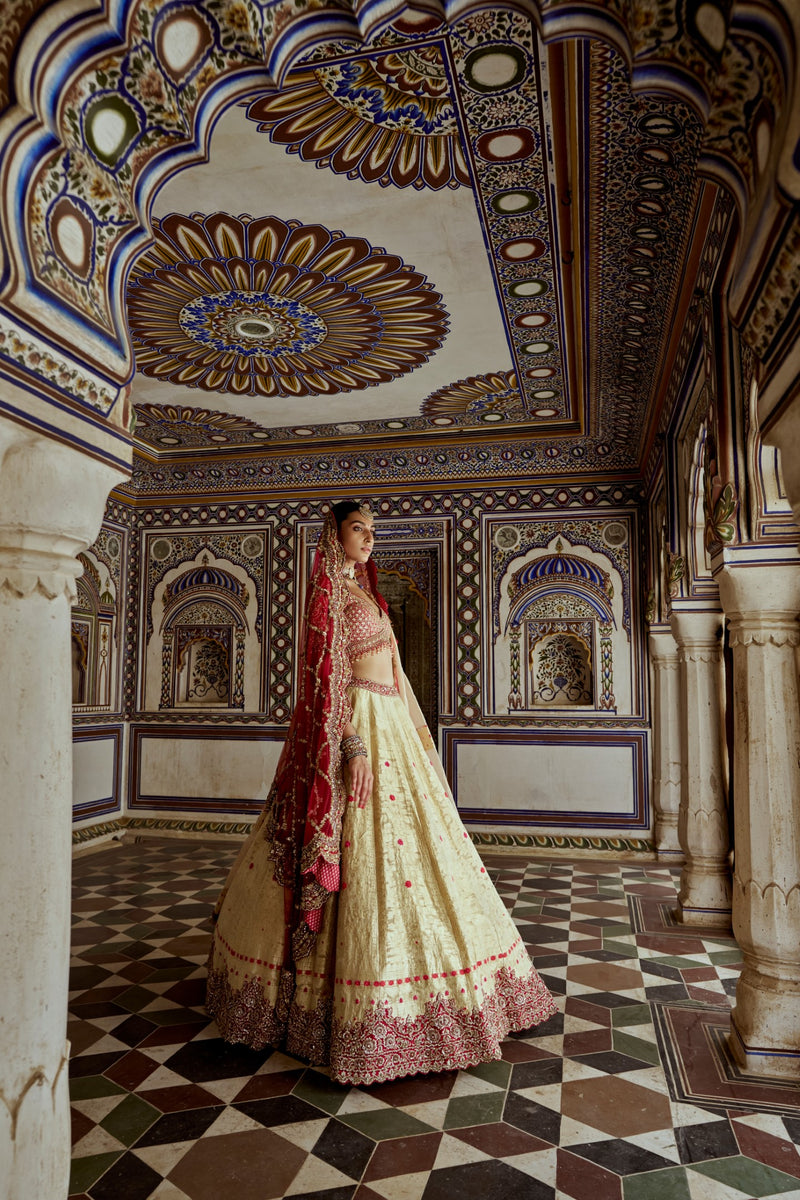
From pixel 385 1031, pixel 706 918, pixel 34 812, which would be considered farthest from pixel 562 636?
pixel 34 812

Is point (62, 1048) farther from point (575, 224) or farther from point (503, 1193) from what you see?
point (575, 224)

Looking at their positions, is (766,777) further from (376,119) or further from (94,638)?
(94,638)

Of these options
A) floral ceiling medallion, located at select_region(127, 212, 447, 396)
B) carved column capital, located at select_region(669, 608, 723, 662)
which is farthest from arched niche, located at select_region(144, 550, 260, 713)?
carved column capital, located at select_region(669, 608, 723, 662)

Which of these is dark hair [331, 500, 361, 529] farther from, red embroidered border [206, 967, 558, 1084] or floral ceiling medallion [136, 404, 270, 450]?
floral ceiling medallion [136, 404, 270, 450]

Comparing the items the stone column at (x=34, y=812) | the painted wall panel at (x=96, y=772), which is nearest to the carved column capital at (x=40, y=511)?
the stone column at (x=34, y=812)

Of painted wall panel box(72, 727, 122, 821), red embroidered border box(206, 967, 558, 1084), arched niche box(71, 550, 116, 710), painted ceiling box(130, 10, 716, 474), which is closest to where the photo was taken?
red embroidered border box(206, 967, 558, 1084)

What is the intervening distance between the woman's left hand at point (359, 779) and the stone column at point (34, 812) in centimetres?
166

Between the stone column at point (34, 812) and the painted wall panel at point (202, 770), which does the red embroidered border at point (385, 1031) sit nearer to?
the stone column at point (34, 812)

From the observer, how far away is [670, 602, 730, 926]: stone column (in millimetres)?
5465

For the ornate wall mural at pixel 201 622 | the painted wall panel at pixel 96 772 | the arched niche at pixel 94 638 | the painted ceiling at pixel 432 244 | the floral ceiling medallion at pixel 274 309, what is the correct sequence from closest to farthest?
1. the painted ceiling at pixel 432 244
2. the floral ceiling medallion at pixel 274 309
3. the painted wall panel at pixel 96 772
4. the arched niche at pixel 94 638
5. the ornate wall mural at pixel 201 622

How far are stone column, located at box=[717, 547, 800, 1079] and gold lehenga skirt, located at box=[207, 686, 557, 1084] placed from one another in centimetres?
99

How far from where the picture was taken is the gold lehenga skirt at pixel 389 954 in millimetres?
3096

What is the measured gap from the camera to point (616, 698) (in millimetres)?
8062

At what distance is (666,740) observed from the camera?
7.52 m
